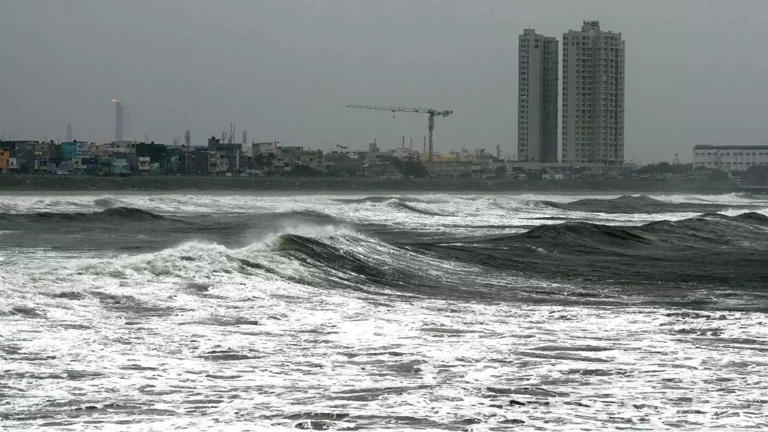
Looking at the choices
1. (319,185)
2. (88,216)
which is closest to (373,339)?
(88,216)

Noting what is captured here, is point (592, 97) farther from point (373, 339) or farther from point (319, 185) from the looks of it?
point (373, 339)

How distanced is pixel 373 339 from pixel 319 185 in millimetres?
103716

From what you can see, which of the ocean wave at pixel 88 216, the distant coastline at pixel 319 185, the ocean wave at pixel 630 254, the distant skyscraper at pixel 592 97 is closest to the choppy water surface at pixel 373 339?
the ocean wave at pixel 630 254

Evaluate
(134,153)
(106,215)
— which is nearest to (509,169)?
(134,153)

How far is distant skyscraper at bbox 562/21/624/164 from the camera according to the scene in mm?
191750

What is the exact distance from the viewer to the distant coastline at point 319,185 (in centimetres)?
9375

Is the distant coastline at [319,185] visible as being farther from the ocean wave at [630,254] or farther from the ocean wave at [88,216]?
the ocean wave at [630,254]

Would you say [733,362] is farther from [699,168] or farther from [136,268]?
[699,168]

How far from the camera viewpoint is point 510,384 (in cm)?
941

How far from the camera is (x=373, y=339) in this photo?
11641mm

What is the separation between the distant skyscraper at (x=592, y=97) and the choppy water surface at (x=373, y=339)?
171 m

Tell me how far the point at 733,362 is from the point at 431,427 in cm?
388

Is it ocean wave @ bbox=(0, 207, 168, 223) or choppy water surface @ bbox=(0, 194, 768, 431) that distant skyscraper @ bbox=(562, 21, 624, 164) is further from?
choppy water surface @ bbox=(0, 194, 768, 431)

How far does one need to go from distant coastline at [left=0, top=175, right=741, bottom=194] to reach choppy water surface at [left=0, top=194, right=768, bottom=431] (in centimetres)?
7017
